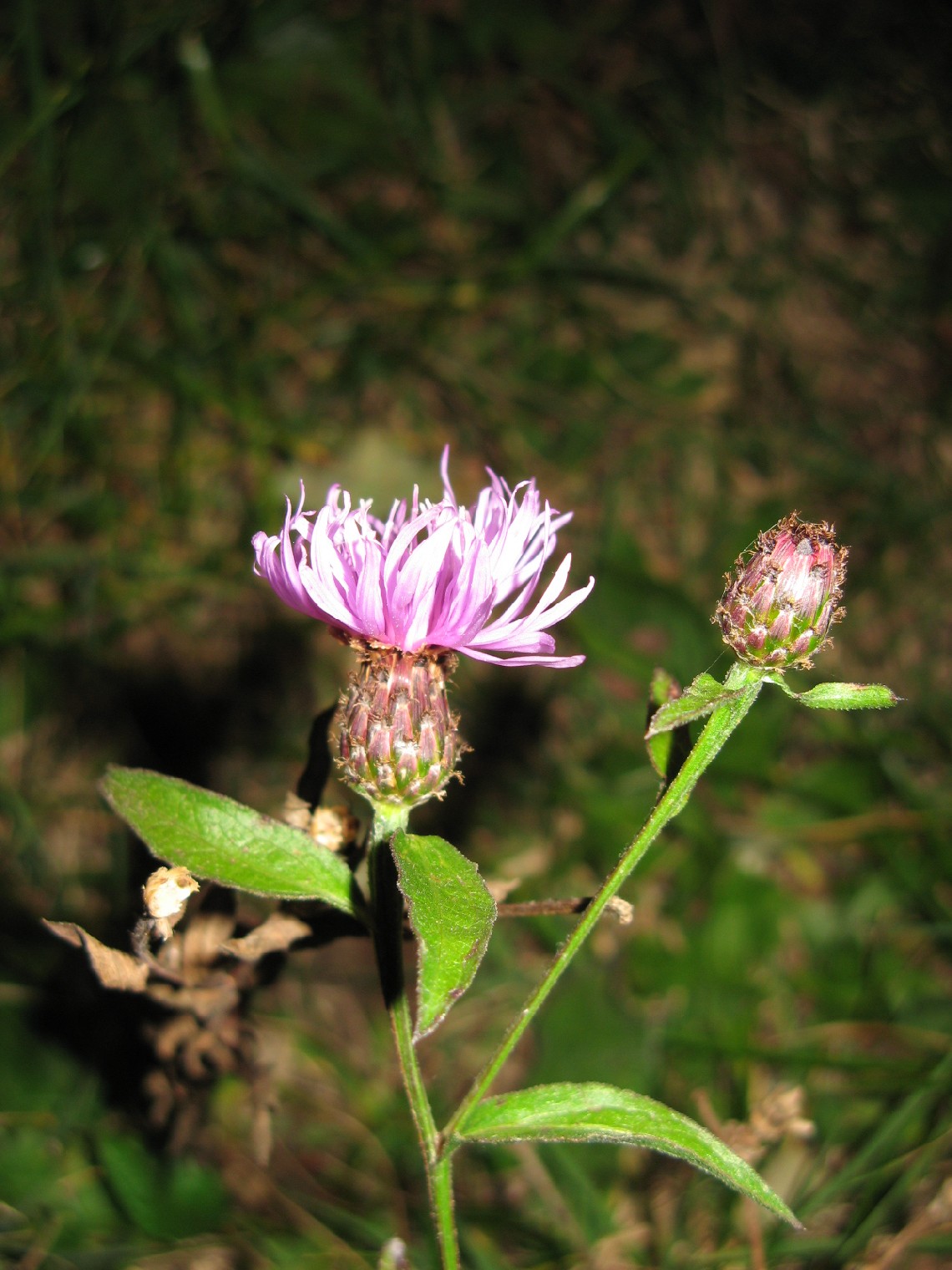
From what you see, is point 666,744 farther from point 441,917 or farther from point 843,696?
point 441,917

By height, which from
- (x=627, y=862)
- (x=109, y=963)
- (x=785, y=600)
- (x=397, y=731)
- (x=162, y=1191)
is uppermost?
(x=785, y=600)

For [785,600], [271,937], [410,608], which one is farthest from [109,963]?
[785,600]

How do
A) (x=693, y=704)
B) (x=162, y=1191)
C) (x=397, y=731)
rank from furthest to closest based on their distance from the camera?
(x=162, y=1191) → (x=397, y=731) → (x=693, y=704)

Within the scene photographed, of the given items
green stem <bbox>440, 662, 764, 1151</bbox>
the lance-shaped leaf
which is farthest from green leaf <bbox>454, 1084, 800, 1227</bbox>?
the lance-shaped leaf

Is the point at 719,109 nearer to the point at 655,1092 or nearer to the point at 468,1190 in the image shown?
the point at 655,1092

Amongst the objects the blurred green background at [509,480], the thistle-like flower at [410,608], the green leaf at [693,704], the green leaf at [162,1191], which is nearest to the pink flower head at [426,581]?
the thistle-like flower at [410,608]

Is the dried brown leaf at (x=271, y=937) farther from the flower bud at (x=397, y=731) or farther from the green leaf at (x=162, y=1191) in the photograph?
the green leaf at (x=162, y=1191)
